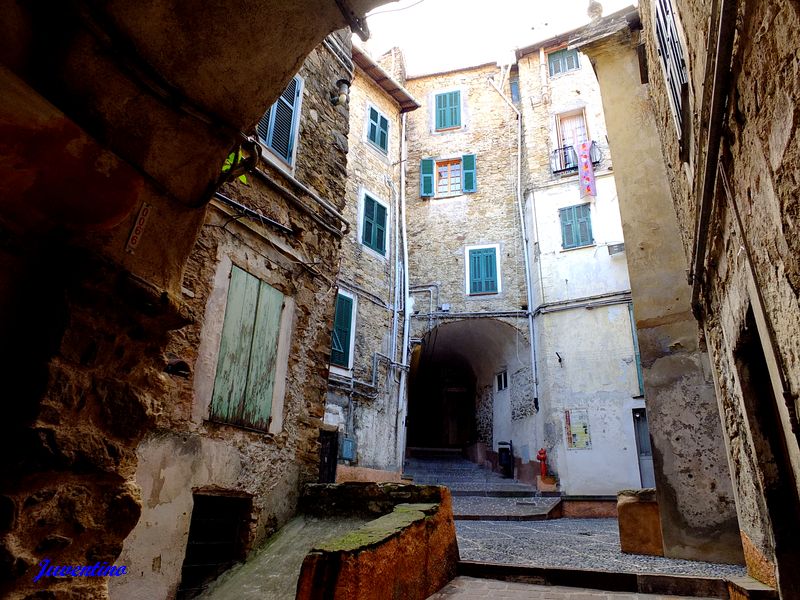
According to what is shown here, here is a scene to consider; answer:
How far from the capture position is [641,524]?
6352 mm

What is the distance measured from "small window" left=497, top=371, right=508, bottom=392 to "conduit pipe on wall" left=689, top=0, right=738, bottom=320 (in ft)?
45.4

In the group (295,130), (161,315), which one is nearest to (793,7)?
(161,315)

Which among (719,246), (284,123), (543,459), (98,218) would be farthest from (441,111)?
(98,218)

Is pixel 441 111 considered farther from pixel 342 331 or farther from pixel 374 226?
pixel 342 331

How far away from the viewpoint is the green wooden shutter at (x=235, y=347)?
210 inches

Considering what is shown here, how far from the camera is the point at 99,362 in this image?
214 centimetres

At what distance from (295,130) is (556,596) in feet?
20.1

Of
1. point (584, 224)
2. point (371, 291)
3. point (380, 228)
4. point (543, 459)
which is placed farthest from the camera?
point (584, 224)

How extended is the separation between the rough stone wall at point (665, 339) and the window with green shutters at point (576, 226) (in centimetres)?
779

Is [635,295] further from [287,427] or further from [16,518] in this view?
[16,518]

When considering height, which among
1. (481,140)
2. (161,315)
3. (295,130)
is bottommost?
(161,315)

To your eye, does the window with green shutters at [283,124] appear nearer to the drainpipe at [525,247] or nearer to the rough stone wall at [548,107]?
the drainpipe at [525,247]

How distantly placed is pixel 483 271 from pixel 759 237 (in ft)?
48.4

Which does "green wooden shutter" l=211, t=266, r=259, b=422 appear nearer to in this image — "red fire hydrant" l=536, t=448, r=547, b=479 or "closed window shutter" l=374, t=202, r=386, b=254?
"closed window shutter" l=374, t=202, r=386, b=254
